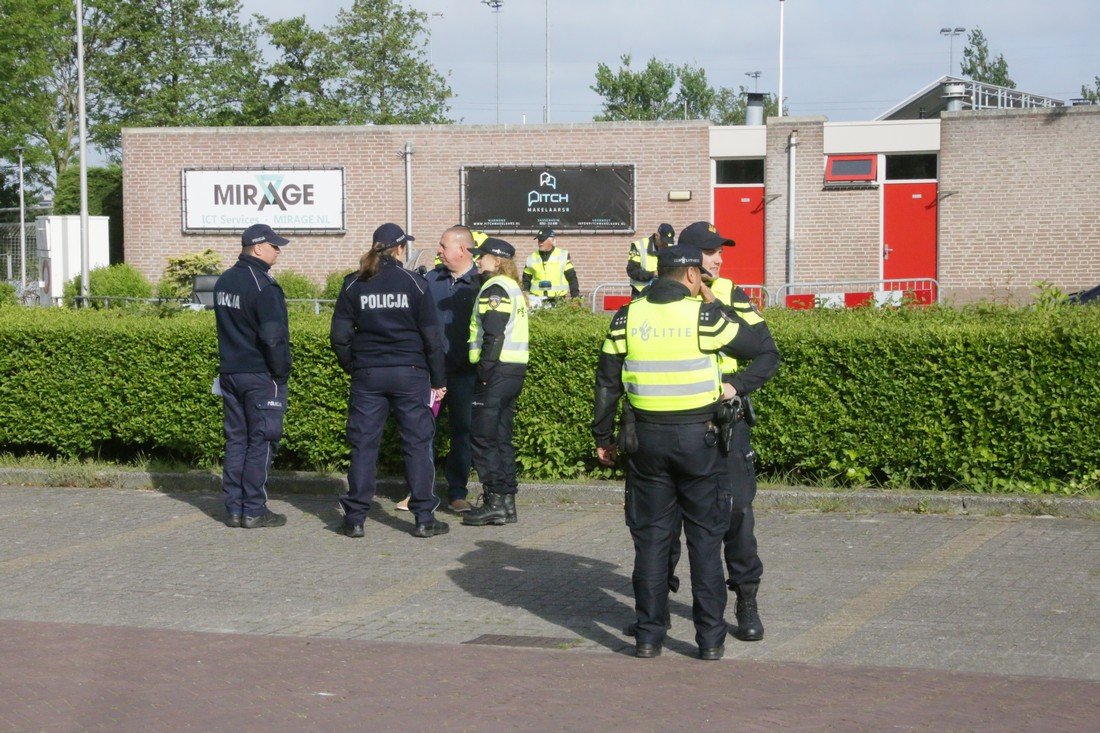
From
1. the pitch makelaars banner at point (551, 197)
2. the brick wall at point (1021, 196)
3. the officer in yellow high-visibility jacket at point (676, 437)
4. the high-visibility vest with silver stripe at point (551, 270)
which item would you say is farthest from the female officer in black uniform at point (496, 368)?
the pitch makelaars banner at point (551, 197)

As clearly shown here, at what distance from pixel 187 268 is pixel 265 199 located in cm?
222

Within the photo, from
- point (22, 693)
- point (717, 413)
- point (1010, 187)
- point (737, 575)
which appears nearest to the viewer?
point (22, 693)

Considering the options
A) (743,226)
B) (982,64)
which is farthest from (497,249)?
(982,64)

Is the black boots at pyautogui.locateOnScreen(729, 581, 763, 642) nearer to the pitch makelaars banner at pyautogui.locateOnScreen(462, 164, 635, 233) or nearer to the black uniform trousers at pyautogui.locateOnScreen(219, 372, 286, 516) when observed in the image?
the black uniform trousers at pyautogui.locateOnScreen(219, 372, 286, 516)

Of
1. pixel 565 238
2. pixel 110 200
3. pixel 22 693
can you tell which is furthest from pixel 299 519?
pixel 110 200

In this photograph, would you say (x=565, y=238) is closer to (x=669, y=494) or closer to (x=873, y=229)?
(x=873, y=229)

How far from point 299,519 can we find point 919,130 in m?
20.0

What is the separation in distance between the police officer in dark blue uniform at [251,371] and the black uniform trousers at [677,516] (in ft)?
12.4

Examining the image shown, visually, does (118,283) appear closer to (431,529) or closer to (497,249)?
(497,249)

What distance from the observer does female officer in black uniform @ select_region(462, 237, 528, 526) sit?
8.88 m

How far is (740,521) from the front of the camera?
20.9 feet

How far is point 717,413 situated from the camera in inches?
238

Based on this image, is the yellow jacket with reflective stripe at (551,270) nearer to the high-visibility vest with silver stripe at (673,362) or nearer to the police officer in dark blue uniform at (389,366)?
the police officer in dark blue uniform at (389,366)

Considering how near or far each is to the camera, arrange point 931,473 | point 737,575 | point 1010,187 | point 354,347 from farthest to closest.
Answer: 1. point 1010,187
2. point 931,473
3. point 354,347
4. point 737,575
